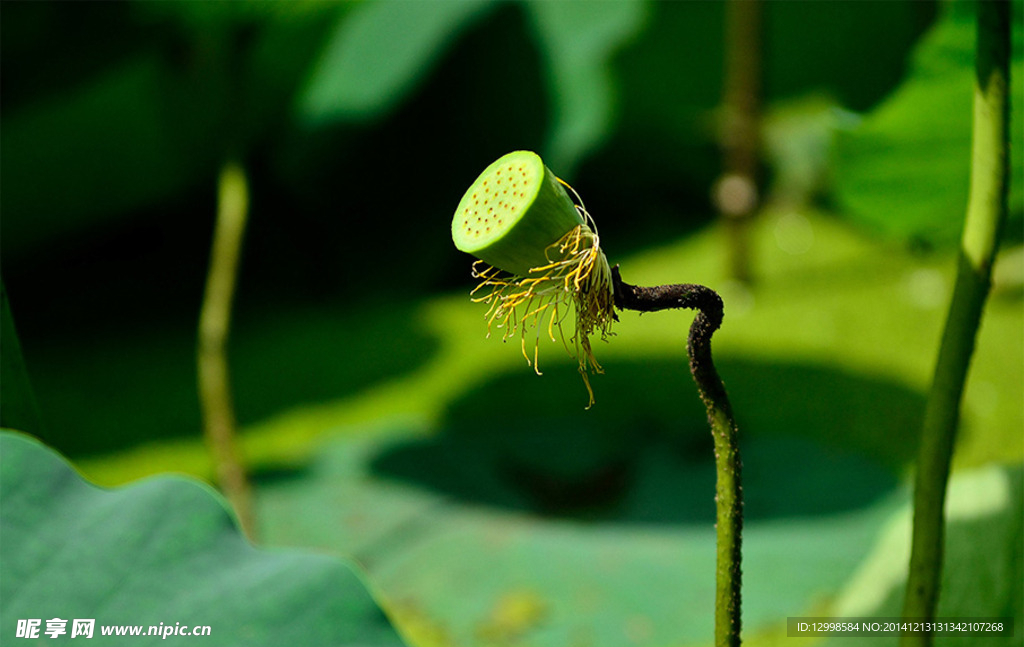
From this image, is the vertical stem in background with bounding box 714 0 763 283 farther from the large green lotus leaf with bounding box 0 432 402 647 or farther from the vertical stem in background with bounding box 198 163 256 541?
the large green lotus leaf with bounding box 0 432 402 647

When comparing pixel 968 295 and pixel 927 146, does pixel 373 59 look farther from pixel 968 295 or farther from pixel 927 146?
pixel 968 295

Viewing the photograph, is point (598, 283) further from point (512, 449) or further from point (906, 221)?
point (512, 449)

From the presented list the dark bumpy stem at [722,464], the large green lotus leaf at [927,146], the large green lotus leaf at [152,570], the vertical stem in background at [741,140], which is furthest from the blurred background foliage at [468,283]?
the large green lotus leaf at [152,570]

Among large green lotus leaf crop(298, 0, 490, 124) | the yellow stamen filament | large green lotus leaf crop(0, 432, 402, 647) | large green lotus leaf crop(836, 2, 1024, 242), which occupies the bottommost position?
large green lotus leaf crop(0, 432, 402, 647)

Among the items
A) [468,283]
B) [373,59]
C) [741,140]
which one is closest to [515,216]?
[373,59]

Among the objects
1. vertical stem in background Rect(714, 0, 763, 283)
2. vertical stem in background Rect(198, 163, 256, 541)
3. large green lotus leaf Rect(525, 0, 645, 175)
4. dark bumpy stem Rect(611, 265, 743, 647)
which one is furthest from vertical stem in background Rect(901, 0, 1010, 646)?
vertical stem in background Rect(714, 0, 763, 283)

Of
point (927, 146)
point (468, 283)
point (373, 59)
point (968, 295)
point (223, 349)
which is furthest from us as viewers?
point (468, 283)
